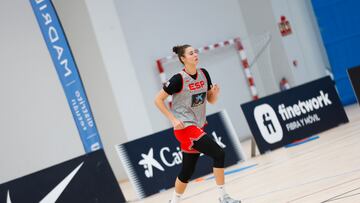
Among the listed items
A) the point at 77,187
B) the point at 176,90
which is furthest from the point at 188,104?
the point at 77,187

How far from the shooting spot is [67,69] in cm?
1099

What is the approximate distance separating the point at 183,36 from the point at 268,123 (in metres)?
5.71

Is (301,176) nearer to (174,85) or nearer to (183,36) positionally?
(174,85)

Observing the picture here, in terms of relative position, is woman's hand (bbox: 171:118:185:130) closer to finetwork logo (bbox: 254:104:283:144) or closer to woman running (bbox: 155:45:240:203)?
woman running (bbox: 155:45:240:203)

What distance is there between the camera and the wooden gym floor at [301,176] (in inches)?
254

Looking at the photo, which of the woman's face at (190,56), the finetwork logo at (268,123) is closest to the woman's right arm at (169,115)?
the woman's face at (190,56)

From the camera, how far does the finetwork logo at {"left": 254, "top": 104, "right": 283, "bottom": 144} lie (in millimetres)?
12117

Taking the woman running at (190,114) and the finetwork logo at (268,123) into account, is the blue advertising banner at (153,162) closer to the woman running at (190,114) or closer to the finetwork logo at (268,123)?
the finetwork logo at (268,123)

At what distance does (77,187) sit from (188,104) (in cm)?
A: 342

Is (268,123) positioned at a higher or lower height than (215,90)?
lower

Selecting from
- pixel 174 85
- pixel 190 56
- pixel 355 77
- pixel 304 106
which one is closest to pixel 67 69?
pixel 174 85

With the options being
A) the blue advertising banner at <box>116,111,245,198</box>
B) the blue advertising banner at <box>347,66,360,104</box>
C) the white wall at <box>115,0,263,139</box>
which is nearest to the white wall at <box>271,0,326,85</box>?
the white wall at <box>115,0,263,139</box>

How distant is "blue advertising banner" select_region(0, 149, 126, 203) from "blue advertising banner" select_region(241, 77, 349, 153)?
121 inches

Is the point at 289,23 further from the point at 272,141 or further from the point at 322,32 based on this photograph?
the point at 272,141
